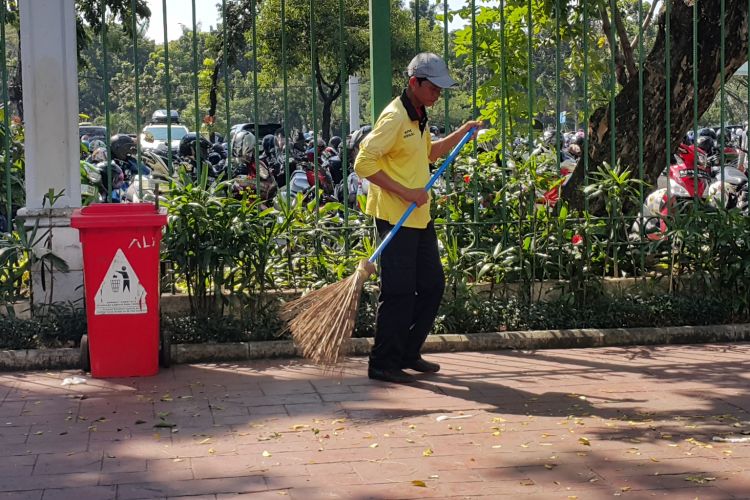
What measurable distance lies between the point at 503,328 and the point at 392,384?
4.85 feet

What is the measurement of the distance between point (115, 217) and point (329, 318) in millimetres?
1389

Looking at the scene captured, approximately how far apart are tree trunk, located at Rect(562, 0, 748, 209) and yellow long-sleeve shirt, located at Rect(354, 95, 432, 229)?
8.52 feet

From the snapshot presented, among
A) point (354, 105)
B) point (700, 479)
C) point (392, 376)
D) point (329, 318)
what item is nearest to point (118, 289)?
point (329, 318)

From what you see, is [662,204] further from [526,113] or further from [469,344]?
[469,344]

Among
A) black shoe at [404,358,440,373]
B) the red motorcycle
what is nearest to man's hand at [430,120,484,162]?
black shoe at [404,358,440,373]

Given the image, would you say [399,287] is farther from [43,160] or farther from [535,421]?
[43,160]

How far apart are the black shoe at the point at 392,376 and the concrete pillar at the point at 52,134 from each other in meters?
2.16

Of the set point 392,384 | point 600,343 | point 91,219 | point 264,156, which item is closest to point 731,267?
point 600,343

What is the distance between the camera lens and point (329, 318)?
6.16m

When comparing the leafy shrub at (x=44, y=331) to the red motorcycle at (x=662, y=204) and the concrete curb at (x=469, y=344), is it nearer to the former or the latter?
the concrete curb at (x=469, y=344)

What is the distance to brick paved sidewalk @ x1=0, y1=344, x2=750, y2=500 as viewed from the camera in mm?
4418

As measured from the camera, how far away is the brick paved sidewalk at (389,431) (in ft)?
14.5

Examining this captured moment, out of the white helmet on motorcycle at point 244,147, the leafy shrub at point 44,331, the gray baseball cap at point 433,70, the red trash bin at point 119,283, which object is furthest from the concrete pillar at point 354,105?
the gray baseball cap at point 433,70

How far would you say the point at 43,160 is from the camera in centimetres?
701
